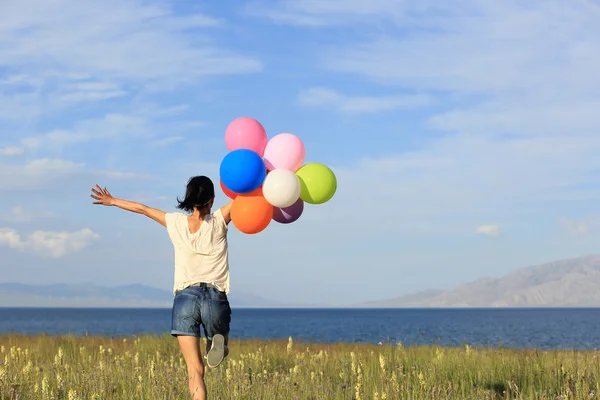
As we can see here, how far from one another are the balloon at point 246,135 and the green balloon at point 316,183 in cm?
53

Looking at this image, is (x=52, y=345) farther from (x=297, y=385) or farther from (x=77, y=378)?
(x=297, y=385)

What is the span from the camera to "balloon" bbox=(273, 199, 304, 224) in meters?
7.50

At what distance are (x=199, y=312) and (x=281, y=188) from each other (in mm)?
1432

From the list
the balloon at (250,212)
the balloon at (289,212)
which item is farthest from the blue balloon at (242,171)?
the balloon at (289,212)

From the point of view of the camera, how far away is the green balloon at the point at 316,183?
7266 mm

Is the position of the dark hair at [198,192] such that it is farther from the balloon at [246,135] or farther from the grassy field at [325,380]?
the grassy field at [325,380]

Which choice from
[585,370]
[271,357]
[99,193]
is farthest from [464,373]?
[99,193]

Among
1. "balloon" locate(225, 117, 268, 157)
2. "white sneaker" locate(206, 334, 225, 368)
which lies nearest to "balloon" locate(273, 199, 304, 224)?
"balloon" locate(225, 117, 268, 157)

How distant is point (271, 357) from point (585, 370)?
17.6 feet

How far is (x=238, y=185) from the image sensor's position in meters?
6.78

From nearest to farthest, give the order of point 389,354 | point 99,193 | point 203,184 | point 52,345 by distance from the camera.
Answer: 1. point 203,184
2. point 99,193
3. point 389,354
4. point 52,345

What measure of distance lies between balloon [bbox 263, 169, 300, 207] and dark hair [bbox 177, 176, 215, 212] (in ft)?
1.92

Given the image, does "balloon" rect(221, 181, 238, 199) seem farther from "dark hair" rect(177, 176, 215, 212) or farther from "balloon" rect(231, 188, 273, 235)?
"dark hair" rect(177, 176, 215, 212)

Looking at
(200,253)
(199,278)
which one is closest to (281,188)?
(200,253)
